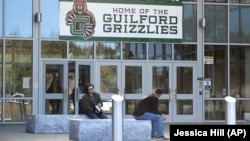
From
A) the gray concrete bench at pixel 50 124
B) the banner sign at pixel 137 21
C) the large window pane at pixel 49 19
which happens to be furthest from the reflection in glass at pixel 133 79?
the banner sign at pixel 137 21

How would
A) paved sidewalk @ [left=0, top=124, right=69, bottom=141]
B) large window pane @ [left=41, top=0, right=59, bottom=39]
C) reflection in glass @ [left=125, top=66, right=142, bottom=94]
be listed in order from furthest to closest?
reflection in glass @ [left=125, top=66, right=142, bottom=94], large window pane @ [left=41, top=0, right=59, bottom=39], paved sidewalk @ [left=0, top=124, right=69, bottom=141]

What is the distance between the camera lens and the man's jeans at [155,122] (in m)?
13.0

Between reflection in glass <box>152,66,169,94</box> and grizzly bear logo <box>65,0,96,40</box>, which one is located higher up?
grizzly bear logo <box>65,0,96,40</box>

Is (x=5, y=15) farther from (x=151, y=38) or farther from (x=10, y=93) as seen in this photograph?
(x=151, y=38)

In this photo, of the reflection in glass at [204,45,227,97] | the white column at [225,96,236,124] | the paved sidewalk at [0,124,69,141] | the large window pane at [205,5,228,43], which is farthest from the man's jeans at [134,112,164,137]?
the large window pane at [205,5,228,43]

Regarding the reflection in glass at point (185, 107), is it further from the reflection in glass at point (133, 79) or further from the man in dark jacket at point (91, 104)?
the man in dark jacket at point (91, 104)

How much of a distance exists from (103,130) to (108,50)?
823 centimetres

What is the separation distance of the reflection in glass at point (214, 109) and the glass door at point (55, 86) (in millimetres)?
5841

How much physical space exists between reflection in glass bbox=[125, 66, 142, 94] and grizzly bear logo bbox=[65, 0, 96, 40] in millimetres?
5992

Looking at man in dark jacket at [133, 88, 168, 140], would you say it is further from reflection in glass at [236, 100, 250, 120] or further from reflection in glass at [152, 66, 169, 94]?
reflection in glass at [236, 100, 250, 120]

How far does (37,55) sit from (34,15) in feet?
4.98

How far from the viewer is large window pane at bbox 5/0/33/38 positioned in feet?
62.6

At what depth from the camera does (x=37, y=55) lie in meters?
19.2

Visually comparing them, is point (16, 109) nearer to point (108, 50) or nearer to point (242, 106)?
point (108, 50)
